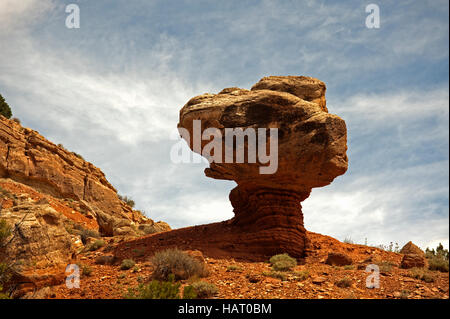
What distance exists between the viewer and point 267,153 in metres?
13.6

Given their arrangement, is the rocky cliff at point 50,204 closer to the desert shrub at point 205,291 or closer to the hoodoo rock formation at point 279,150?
the desert shrub at point 205,291

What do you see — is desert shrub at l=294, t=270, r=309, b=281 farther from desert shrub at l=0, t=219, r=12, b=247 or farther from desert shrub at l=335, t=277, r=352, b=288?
desert shrub at l=0, t=219, r=12, b=247

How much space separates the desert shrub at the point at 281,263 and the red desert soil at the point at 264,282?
0.76 ft

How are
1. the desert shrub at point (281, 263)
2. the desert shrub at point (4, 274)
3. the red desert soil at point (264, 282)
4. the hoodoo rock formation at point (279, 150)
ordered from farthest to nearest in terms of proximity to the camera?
the hoodoo rock formation at point (279, 150), the desert shrub at point (281, 263), the desert shrub at point (4, 274), the red desert soil at point (264, 282)

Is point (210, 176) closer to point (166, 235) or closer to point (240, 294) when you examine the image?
point (166, 235)

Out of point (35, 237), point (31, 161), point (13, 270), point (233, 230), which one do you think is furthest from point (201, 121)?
point (31, 161)

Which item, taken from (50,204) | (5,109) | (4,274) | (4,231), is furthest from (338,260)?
(5,109)

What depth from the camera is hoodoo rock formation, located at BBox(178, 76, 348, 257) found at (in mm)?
13469

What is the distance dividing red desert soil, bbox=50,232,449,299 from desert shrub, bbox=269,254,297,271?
23 centimetres

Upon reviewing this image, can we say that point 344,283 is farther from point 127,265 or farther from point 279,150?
point 127,265

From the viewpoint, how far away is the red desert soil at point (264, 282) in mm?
8750

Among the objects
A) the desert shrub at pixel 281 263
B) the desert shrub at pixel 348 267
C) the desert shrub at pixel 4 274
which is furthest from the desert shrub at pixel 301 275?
the desert shrub at pixel 4 274

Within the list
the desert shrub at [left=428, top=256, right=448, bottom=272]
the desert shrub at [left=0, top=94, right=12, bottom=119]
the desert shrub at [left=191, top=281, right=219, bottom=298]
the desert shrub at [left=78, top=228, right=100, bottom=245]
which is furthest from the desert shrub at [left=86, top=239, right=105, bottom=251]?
the desert shrub at [left=0, top=94, right=12, bottom=119]

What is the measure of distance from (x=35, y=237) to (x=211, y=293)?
5533 mm
